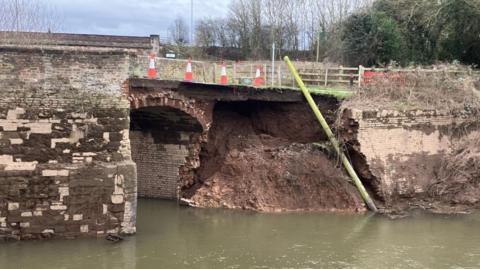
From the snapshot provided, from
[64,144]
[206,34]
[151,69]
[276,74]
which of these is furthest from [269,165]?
[206,34]

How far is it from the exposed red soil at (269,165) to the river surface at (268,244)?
1.96 ft

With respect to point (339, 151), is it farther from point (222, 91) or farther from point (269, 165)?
point (222, 91)

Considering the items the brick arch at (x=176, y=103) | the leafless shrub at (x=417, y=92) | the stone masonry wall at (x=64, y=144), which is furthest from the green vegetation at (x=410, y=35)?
the stone masonry wall at (x=64, y=144)

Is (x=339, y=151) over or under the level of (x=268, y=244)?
over

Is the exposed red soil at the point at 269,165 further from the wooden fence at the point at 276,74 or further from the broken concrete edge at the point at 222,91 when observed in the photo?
the wooden fence at the point at 276,74

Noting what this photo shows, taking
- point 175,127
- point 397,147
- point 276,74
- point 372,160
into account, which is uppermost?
point 276,74

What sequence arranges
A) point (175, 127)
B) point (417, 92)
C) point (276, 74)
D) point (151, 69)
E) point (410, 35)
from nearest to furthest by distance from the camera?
1. point (151, 69)
2. point (175, 127)
3. point (417, 92)
4. point (276, 74)
5. point (410, 35)

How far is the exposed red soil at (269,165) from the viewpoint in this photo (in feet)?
48.4

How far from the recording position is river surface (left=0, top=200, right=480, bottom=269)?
1046 cm

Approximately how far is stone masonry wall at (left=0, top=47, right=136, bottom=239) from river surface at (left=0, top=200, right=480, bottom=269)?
51 cm

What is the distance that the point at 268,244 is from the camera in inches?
463

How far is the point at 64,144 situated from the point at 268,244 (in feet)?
16.7

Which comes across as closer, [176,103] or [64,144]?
[64,144]

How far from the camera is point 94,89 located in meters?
11.5
